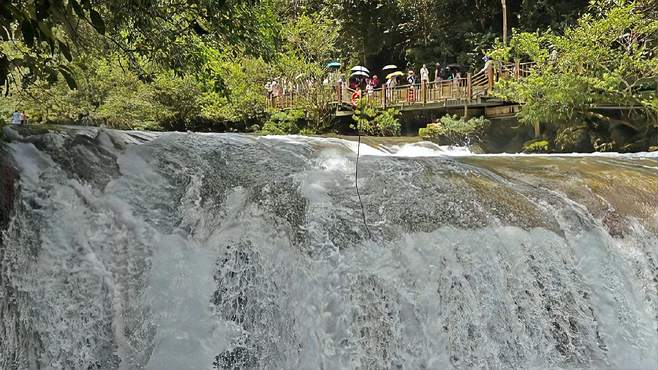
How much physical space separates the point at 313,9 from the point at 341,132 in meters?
8.27

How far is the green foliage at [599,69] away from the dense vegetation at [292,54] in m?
0.02

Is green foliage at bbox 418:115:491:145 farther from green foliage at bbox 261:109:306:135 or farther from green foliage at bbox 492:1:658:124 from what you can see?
green foliage at bbox 261:109:306:135

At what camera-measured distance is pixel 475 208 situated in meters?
4.93

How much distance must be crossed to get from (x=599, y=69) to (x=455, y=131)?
134 inches

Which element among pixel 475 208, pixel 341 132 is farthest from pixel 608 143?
pixel 475 208

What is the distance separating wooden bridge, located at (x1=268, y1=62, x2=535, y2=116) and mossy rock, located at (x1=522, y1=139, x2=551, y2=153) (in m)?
1.17

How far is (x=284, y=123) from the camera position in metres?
15.8

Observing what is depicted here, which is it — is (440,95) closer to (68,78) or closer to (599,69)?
(599,69)

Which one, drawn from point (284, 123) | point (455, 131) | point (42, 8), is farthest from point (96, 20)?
point (284, 123)

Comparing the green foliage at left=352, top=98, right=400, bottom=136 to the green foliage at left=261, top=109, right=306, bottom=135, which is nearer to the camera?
the green foliage at left=352, top=98, right=400, bottom=136

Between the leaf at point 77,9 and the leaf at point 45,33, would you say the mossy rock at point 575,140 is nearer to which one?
the leaf at point 77,9

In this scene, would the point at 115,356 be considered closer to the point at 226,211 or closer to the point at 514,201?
the point at 226,211

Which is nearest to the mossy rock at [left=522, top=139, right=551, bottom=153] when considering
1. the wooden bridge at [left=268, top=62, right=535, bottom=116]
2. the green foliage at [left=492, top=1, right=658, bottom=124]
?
the green foliage at [left=492, top=1, right=658, bottom=124]

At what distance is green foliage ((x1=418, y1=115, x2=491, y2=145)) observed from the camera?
1341 cm
